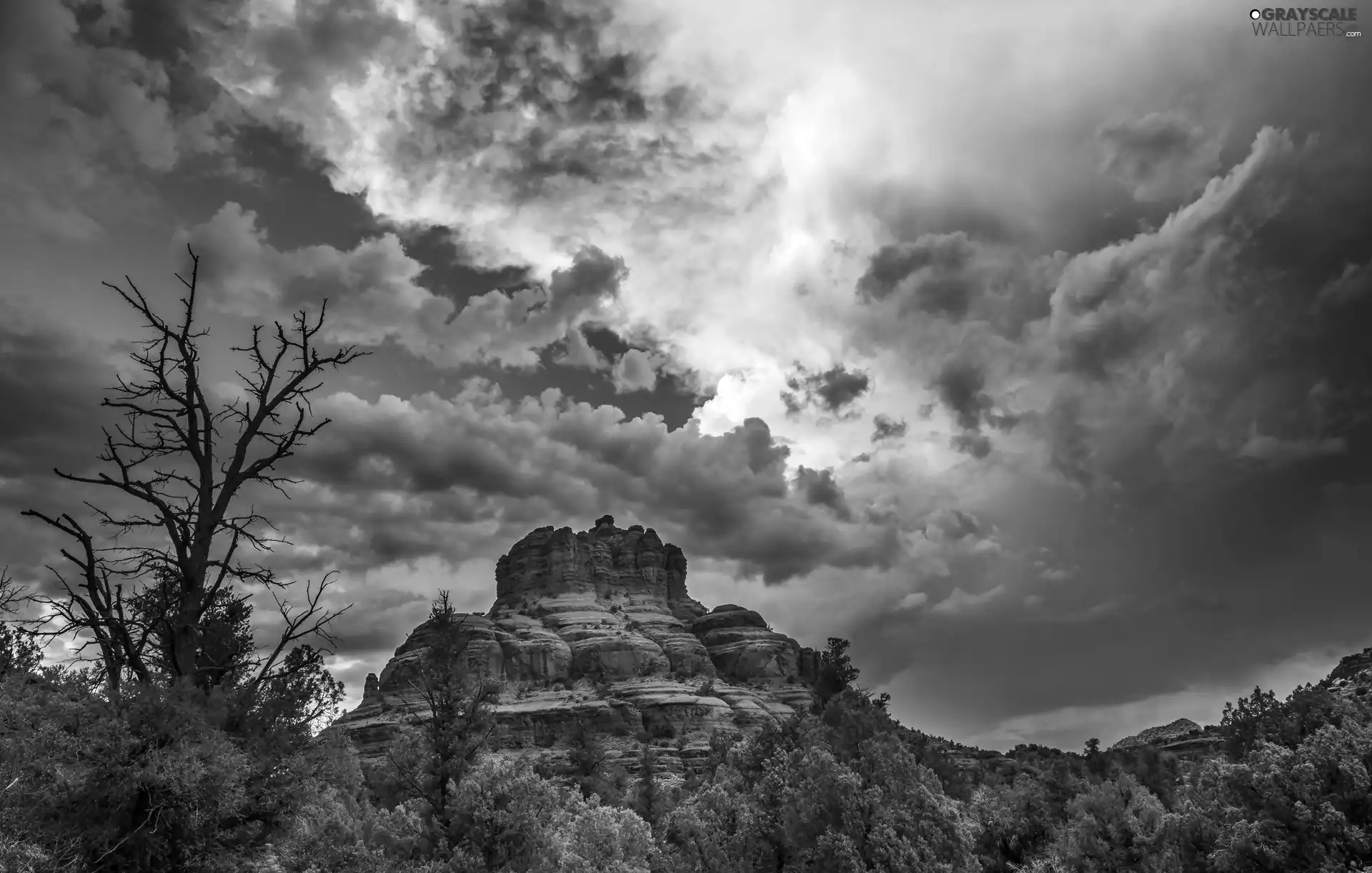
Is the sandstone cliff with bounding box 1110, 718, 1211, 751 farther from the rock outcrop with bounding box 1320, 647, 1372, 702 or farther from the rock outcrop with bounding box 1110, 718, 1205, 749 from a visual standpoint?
the rock outcrop with bounding box 1320, 647, 1372, 702

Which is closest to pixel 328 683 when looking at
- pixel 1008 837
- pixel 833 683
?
pixel 1008 837

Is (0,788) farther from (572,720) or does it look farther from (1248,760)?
(572,720)

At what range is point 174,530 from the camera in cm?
1523

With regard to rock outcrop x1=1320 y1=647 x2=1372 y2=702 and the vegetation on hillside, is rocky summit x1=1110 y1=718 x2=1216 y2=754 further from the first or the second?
the vegetation on hillside

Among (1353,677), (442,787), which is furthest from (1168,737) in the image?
(442,787)

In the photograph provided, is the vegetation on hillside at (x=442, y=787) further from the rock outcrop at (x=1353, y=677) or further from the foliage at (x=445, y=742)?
the rock outcrop at (x=1353, y=677)

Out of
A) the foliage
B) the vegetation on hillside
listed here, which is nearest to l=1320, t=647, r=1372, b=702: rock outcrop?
the vegetation on hillside

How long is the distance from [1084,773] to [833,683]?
55.9 metres

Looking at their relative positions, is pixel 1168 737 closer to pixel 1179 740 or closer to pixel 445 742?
pixel 1179 740

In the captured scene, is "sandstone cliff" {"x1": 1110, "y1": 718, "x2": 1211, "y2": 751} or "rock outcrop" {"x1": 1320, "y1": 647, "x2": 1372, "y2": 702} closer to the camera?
"rock outcrop" {"x1": 1320, "y1": 647, "x2": 1372, "y2": 702}

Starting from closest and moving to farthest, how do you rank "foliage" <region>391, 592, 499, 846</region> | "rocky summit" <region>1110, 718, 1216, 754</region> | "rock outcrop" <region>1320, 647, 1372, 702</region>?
"foliage" <region>391, 592, 499, 846</region> < "rock outcrop" <region>1320, 647, 1372, 702</region> < "rocky summit" <region>1110, 718, 1216, 754</region>

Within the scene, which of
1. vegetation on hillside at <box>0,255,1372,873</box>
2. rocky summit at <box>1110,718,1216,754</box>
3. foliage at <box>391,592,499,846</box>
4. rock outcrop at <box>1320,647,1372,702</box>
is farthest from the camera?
rocky summit at <box>1110,718,1216,754</box>

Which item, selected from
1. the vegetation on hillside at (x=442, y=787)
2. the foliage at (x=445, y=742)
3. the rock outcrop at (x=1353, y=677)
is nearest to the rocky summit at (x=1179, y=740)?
the rock outcrop at (x=1353, y=677)

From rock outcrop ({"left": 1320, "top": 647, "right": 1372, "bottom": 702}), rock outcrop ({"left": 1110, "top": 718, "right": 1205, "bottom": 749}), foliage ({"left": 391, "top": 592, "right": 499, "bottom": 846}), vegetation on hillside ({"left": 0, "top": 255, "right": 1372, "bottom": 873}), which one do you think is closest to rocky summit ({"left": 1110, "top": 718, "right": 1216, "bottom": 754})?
rock outcrop ({"left": 1110, "top": 718, "right": 1205, "bottom": 749})
